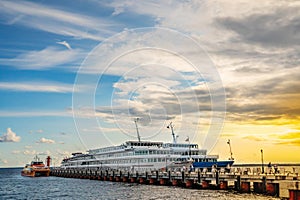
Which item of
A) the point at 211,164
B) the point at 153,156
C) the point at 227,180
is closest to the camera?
the point at 227,180

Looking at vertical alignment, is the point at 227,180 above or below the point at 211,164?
below

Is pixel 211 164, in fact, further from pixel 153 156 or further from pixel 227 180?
pixel 227 180

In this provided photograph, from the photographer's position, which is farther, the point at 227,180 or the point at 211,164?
the point at 211,164

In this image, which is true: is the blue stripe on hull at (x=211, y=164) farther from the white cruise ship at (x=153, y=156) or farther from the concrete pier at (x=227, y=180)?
the concrete pier at (x=227, y=180)

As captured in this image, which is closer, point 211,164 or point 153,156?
point 211,164

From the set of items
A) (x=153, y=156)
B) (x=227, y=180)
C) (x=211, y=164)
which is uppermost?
(x=153, y=156)

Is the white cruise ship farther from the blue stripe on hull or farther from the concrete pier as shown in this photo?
the concrete pier

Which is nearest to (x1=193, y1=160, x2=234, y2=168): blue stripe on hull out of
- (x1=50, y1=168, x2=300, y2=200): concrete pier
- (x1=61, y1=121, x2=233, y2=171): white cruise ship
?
(x1=61, y1=121, x2=233, y2=171): white cruise ship

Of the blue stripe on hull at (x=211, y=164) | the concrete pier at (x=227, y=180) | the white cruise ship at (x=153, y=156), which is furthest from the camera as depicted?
the white cruise ship at (x=153, y=156)

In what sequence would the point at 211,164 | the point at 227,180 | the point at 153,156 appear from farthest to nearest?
the point at 153,156, the point at 211,164, the point at 227,180

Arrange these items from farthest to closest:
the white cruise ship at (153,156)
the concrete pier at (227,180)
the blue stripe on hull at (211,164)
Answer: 1. the white cruise ship at (153,156)
2. the blue stripe on hull at (211,164)
3. the concrete pier at (227,180)

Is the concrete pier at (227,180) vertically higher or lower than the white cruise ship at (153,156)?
lower

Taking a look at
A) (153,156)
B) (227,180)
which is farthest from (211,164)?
(227,180)

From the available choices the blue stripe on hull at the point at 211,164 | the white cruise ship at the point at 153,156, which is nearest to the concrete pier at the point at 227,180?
the white cruise ship at the point at 153,156
